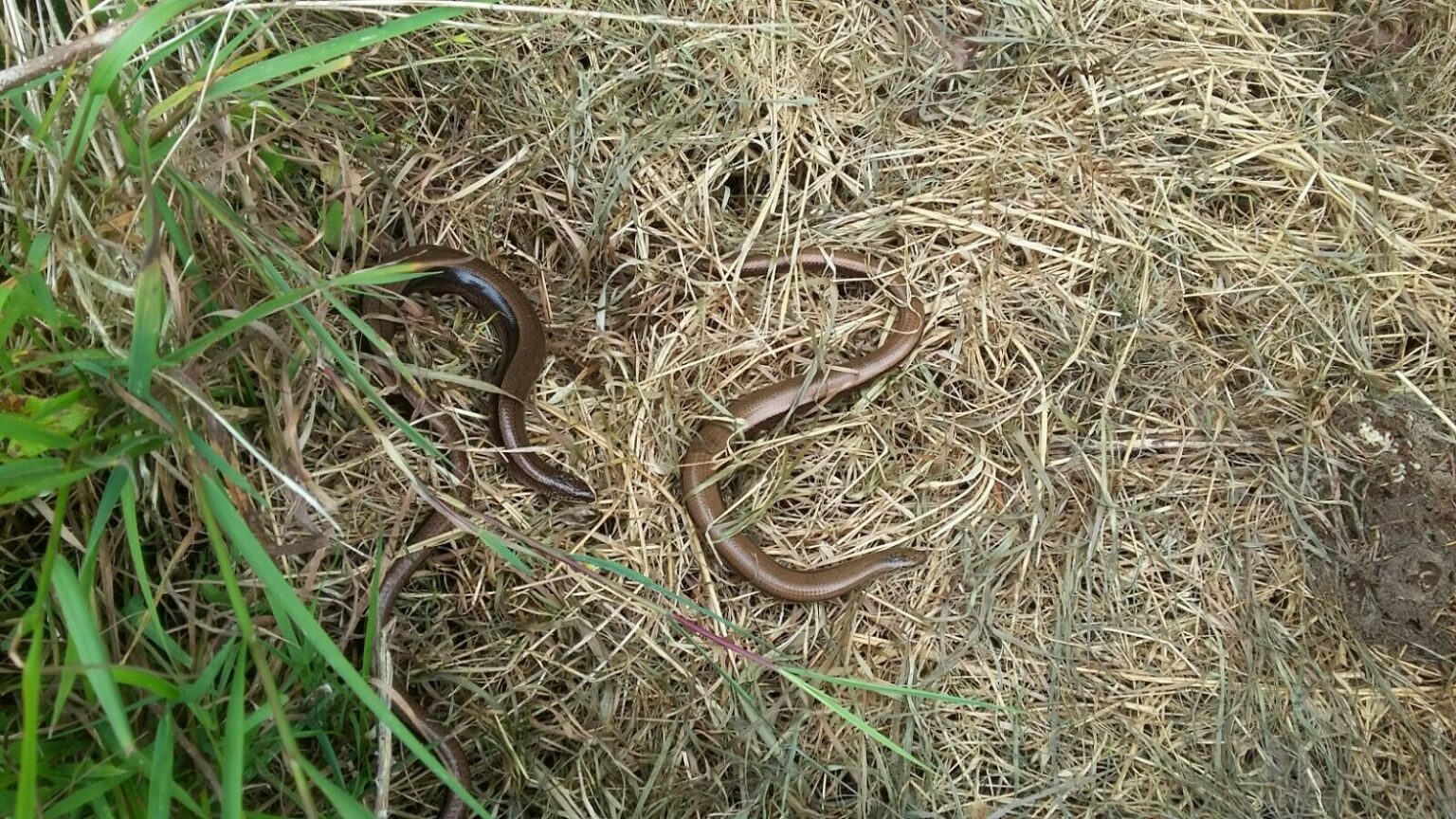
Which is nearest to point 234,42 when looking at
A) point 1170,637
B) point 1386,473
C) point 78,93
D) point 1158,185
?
point 78,93

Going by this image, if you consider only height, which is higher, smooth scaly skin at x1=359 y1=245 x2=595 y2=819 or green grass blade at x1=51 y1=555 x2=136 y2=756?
green grass blade at x1=51 y1=555 x2=136 y2=756

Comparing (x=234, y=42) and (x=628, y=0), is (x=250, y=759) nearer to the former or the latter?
(x=234, y=42)

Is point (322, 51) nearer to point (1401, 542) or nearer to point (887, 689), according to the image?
point (887, 689)

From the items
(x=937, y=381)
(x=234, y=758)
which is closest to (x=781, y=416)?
(x=937, y=381)

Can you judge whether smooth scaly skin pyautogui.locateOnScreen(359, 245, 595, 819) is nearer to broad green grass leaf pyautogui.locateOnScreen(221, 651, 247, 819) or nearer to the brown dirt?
broad green grass leaf pyautogui.locateOnScreen(221, 651, 247, 819)

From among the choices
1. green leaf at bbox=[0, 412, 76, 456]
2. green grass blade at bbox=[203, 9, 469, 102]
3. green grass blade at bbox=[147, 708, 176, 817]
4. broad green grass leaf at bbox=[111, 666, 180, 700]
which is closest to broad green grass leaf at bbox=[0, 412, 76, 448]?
green leaf at bbox=[0, 412, 76, 456]
